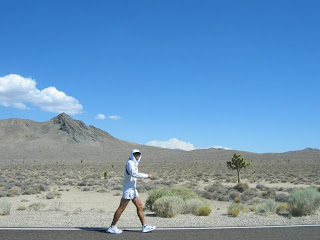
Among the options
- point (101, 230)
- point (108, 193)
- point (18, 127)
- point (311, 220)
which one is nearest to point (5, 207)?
point (101, 230)

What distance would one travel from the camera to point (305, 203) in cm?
1157

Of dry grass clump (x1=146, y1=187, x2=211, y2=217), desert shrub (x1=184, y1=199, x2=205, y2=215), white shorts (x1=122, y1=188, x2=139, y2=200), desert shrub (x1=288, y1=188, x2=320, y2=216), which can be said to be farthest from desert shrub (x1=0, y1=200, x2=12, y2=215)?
desert shrub (x1=288, y1=188, x2=320, y2=216)

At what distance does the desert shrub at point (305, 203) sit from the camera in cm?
1157

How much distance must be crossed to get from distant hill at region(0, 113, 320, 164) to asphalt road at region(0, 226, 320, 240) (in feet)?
317

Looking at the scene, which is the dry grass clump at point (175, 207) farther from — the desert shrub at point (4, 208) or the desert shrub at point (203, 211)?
the desert shrub at point (4, 208)

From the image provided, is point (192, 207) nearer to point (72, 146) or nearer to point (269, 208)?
point (269, 208)

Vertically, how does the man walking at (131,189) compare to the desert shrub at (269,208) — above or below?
above

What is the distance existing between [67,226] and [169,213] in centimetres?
362

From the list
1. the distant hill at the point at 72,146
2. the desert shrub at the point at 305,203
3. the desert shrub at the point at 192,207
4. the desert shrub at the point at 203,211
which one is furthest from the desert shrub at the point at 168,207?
the distant hill at the point at 72,146

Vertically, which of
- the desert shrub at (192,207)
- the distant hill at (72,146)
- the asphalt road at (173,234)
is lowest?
the asphalt road at (173,234)

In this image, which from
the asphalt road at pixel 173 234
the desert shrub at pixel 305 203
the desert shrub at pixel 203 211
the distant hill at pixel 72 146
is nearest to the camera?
the asphalt road at pixel 173 234

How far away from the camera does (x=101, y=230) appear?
328 inches

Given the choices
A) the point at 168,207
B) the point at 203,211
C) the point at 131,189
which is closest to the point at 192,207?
the point at 203,211

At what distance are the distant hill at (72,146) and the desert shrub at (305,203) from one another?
3652 inches
